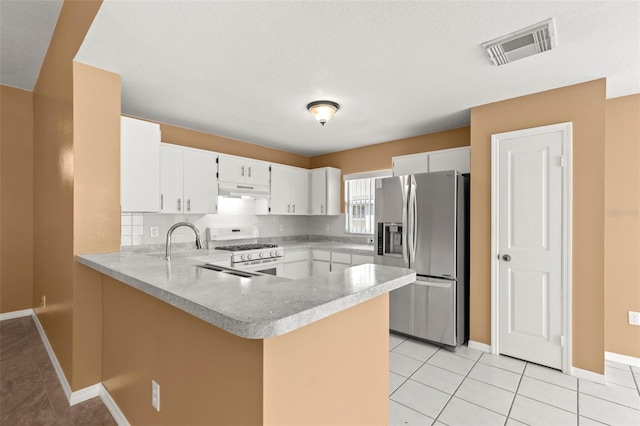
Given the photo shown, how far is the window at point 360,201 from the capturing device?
16.2ft

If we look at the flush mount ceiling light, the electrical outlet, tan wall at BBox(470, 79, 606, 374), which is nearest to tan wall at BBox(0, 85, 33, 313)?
the electrical outlet

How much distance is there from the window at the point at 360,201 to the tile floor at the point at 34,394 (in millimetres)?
3782

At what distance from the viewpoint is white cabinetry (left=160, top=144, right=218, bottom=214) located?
3576 mm

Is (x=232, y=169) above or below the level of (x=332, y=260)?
above

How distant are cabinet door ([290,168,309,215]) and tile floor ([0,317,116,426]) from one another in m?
3.37

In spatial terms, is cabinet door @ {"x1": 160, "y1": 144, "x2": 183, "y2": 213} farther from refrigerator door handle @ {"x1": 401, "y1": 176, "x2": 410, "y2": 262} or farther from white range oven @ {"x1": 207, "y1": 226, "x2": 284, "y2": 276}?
refrigerator door handle @ {"x1": 401, "y1": 176, "x2": 410, "y2": 262}

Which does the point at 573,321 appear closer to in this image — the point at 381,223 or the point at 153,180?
the point at 381,223

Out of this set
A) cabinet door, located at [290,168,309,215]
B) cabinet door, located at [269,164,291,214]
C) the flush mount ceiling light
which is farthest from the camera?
cabinet door, located at [290,168,309,215]

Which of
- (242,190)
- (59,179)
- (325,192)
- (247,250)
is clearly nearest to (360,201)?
(325,192)

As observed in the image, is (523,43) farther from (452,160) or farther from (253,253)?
(253,253)

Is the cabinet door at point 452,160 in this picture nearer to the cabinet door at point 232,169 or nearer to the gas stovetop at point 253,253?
the gas stovetop at point 253,253

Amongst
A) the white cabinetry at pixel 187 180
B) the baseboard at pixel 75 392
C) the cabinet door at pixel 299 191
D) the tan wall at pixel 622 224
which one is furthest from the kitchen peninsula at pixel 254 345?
the cabinet door at pixel 299 191

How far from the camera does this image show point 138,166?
2625mm

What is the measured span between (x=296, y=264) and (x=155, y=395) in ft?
9.95
